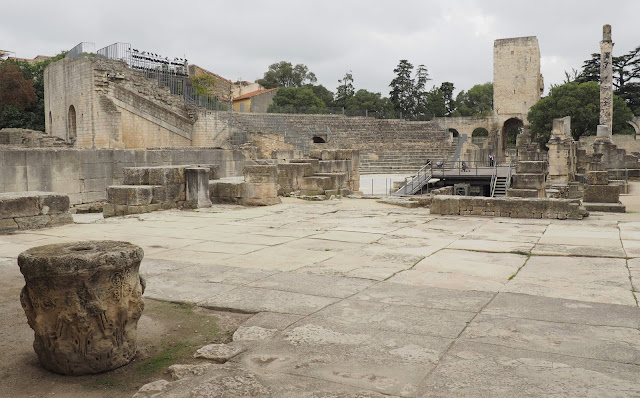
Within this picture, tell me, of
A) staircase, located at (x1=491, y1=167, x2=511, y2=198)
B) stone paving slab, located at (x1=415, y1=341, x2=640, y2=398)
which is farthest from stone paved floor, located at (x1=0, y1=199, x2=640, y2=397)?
staircase, located at (x1=491, y1=167, x2=511, y2=198)

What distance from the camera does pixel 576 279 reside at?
225 inches

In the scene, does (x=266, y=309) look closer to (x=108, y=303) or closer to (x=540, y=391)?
(x=108, y=303)

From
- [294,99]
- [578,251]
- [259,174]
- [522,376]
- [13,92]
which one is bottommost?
[522,376]

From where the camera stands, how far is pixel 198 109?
2873cm

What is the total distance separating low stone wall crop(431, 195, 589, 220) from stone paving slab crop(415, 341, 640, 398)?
759cm

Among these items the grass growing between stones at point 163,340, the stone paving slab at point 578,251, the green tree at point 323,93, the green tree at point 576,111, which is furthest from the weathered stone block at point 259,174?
the green tree at point 323,93

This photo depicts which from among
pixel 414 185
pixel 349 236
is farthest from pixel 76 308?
pixel 414 185

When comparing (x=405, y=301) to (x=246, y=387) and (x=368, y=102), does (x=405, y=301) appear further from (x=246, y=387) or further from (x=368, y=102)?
(x=368, y=102)

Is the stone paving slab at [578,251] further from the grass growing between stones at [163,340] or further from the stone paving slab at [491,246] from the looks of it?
the grass growing between stones at [163,340]

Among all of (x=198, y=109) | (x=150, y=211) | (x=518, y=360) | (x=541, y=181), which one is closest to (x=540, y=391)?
(x=518, y=360)

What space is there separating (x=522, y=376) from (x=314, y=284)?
255 cm

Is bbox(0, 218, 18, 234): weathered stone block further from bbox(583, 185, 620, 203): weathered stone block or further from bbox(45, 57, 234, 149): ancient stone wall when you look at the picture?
bbox(45, 57, 234, 149): ancient stone wall

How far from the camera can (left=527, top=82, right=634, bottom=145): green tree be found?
149 feet

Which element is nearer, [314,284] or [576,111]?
[314,284]
